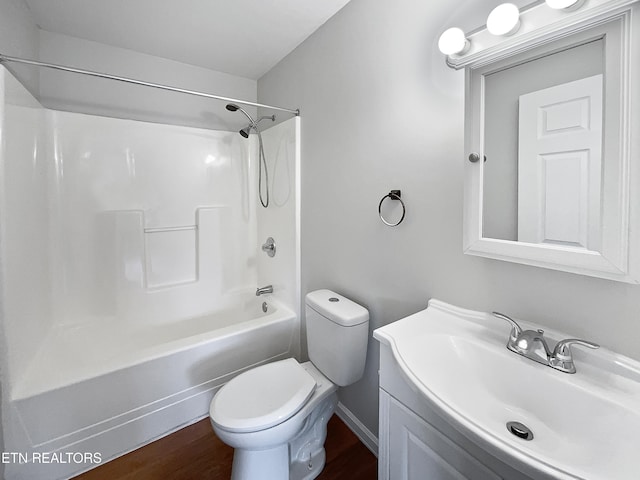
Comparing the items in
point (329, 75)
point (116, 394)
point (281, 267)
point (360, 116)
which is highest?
point (329, 75)

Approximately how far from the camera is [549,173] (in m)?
0.86

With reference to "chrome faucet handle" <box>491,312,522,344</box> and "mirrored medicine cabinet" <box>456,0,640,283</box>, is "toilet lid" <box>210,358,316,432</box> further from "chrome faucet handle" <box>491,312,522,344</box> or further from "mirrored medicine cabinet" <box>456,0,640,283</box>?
"mirrored medicine cabinet" <box>456,0,640,283</box>

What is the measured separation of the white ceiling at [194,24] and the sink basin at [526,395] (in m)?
1.80

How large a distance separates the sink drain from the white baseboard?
39.3 inches

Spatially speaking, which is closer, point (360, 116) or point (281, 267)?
point (360, 116)

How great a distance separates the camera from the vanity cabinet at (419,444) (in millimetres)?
710

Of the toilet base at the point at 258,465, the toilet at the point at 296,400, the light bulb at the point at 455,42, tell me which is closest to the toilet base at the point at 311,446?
the toilet at the point at 296,400

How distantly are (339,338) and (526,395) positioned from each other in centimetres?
79

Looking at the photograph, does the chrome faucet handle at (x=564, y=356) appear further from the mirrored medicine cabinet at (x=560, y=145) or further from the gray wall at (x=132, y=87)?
the gray wall at (x=132, y=87)

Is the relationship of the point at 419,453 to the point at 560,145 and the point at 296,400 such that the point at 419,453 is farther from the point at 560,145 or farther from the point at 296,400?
the point at 560,145

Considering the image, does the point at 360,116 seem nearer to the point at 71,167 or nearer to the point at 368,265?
the point at 368,265

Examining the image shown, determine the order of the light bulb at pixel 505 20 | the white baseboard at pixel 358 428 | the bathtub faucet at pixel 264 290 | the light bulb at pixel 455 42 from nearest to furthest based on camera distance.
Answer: the light bulb at pixel 505 20, the light bulb at pixel 455 42, the white baseboard at pixel 358 428, the bathtub faucet at pixel 264 290

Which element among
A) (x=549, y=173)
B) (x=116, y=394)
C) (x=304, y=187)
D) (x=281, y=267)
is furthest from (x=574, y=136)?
(x=116, y=394)

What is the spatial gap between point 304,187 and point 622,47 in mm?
1572
